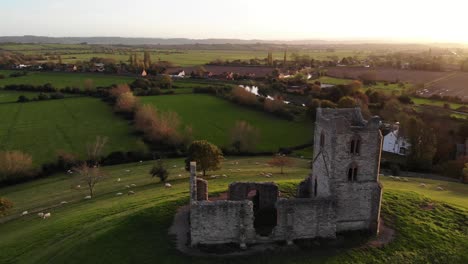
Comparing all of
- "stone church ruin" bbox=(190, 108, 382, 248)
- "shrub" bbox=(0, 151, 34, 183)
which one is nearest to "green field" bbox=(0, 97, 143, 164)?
"shrub" bbox=(0, 151, 34, 183)

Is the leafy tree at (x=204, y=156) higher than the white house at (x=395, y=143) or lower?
higher

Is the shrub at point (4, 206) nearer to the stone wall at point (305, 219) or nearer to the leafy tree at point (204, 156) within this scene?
the leafy tree at point (204, 156)

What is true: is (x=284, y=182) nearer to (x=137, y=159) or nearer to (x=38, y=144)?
(x=137, y=159)

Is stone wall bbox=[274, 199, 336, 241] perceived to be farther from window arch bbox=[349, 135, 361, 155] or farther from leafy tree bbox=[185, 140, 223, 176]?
leafy tree bbox=[185, 140, 223, 176]

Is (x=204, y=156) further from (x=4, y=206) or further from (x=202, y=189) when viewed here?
(x=4, y=206)

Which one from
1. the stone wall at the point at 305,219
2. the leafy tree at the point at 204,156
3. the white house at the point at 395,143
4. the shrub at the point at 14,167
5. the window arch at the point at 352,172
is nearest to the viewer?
the stone wall at the point at 305,219

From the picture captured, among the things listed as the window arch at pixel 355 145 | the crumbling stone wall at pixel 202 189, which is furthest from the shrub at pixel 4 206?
the window arch at pixel 355 145

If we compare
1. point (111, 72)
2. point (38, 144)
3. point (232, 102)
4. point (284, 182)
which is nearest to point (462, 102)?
point (232, 102)
